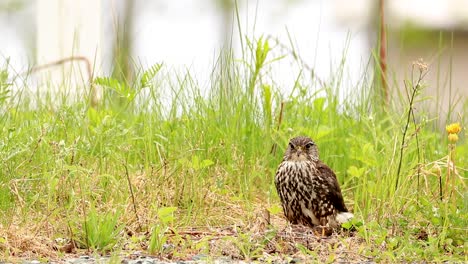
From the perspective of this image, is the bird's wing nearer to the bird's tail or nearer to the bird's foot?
the bird's tail

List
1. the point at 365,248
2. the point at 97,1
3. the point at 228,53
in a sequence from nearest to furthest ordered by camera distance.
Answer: the point at 365,248 < the point at 228,53 < the point at 97,1

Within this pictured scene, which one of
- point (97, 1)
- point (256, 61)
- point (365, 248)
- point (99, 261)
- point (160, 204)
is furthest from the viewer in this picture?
point (97, 1)

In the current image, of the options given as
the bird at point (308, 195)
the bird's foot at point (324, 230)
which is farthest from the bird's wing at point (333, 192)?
the bird's foot at point (324, 230)

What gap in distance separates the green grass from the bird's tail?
0.09 m

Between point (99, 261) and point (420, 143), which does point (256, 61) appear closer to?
point (420, 143)

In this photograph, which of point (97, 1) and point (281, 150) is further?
point (97, 1)

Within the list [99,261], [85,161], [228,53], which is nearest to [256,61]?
[228,53]

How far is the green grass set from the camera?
506 cm

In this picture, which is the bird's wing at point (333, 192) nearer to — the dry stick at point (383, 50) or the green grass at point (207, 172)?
the green grass at point (207, 172)

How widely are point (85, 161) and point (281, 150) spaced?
158 centimetres

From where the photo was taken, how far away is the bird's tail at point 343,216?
587cm

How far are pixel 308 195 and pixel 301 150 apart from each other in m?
0.29

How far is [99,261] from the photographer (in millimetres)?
4543

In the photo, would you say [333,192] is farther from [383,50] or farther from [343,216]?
[383,50]
